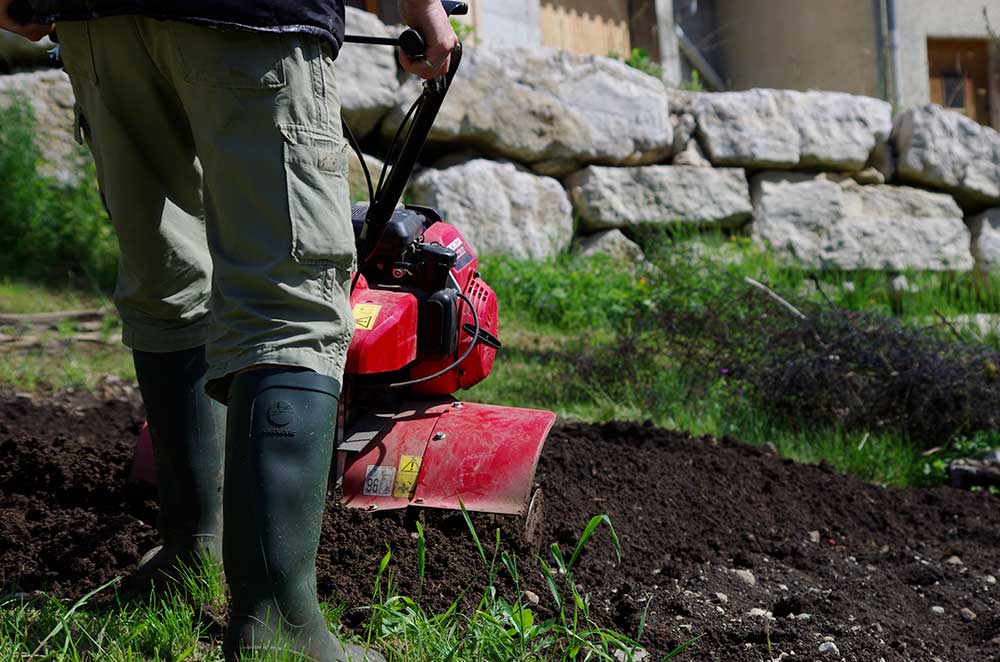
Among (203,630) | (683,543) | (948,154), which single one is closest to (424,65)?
(203,630)

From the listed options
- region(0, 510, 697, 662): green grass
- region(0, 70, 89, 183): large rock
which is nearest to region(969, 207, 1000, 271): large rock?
region(0, 70, 89, 183): large rock

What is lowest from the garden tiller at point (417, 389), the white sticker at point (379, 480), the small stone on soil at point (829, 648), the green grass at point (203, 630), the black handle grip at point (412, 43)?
the small stone on soil at point (829, 648)

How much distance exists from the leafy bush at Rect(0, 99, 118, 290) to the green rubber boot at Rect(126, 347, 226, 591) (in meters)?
4.02

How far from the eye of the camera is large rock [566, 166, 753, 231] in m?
7.12

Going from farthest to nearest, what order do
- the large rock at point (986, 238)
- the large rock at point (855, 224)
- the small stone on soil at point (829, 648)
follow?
the large rock at point (986, 238) < the large rock at point (855, 224) < the small stone on soil at point (829, 648)

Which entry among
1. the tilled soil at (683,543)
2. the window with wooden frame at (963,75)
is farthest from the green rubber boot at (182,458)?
the window with wooden frame at (963,75)

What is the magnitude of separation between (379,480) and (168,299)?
625mm

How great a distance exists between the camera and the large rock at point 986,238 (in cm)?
787

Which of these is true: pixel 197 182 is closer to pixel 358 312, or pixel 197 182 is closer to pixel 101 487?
pixel 358 312

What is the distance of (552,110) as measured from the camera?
702 centimetres

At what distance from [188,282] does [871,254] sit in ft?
20.7

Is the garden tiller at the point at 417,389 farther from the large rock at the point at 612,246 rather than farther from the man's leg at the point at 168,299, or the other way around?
the large rock at the point at 612,246

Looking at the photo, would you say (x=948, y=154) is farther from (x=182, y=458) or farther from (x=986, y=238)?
(x=182, y=458)

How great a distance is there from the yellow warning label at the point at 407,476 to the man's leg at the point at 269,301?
68 centimetres
